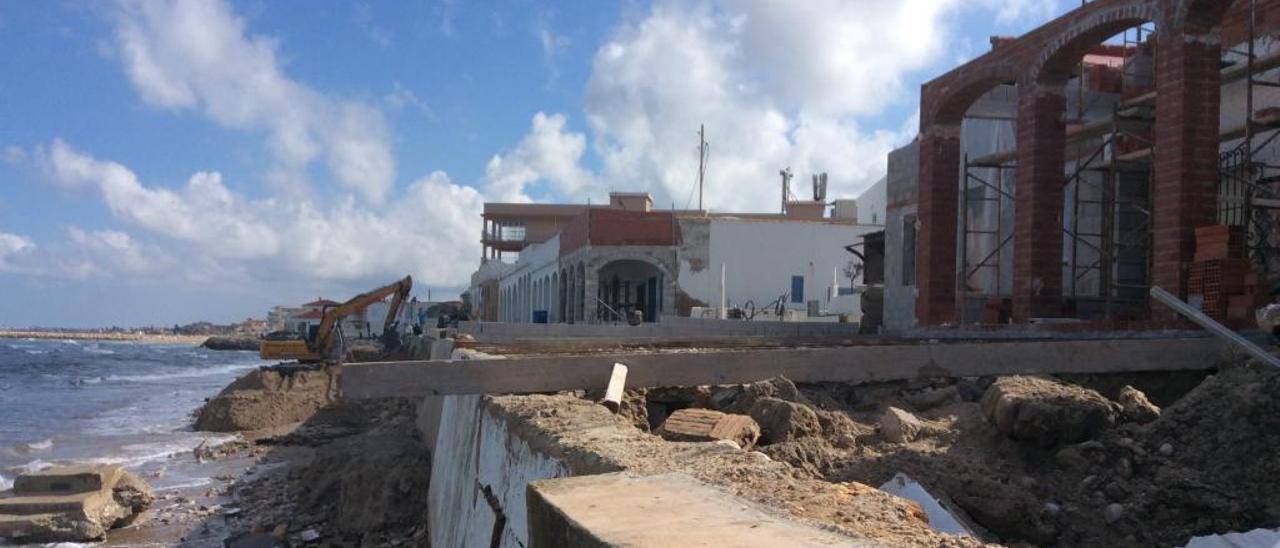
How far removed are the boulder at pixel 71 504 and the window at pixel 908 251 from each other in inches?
502

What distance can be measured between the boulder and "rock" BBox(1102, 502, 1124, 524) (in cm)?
1165

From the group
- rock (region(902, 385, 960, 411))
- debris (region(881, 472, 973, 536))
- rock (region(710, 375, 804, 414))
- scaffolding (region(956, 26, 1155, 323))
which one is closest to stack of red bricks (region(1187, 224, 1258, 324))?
scaffolding (region(956, 26, 1155, 323))

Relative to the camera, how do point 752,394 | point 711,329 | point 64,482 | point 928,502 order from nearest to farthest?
point 928,502
point 752,394
point 64,482
point 711,329

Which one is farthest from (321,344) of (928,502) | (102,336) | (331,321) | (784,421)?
(102,336)

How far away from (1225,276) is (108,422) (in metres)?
28.8

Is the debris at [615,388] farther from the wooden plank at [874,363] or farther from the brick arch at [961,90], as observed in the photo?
the brick arch at [961,90]

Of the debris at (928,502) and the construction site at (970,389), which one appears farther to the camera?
the debris at (928,502)

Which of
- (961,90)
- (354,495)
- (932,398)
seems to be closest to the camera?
(932,398)

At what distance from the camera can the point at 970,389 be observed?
314 inches

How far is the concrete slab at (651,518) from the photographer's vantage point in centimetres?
262

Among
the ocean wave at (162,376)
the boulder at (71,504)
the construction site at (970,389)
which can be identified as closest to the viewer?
the construction site at (970,389)

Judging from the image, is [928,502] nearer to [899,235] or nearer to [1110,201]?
[1110,201]

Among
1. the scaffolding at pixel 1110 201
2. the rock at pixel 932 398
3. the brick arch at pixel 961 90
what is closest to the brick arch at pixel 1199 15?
the scaffolding at pixel 1110 201

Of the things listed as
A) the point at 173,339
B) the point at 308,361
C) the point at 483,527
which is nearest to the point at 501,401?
the point at 483,527
